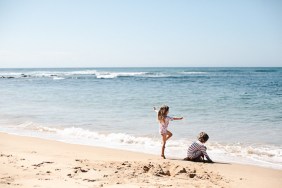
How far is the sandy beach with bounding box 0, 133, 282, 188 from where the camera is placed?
4699 mm

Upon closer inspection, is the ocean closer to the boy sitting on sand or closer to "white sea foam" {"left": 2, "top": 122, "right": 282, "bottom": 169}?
"white sea foam" {"left": 2, "top": 122, "right": 282, "bottom": 169}

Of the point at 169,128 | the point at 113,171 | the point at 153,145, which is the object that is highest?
the point at 113,171

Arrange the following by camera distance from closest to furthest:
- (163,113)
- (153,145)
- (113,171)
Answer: (113,171), (163,113), (153,145)

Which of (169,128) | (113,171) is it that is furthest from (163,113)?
(169,128)

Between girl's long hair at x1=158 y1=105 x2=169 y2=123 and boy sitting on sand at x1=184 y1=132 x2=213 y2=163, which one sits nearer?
boy sitting on sand at x1=184 y1=132 x2=213 y2=163

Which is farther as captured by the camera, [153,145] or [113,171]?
[153,145]

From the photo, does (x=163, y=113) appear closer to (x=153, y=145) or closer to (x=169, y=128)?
(x=153, y=145)

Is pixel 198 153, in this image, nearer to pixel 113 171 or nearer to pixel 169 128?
pixel 113 171

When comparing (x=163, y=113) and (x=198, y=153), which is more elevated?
(x=163, y=113)

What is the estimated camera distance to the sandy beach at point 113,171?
15.4 ft

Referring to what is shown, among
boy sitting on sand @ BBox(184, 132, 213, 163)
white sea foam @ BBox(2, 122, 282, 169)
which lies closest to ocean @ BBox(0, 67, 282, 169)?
white sea foam @ BBox(2, 122, 282, 169)

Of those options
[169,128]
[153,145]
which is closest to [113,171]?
[153,145]

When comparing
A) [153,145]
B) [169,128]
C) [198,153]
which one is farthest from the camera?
[169,128]

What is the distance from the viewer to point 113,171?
5332mm
